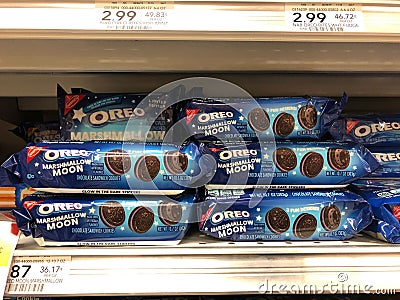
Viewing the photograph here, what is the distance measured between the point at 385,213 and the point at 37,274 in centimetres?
69

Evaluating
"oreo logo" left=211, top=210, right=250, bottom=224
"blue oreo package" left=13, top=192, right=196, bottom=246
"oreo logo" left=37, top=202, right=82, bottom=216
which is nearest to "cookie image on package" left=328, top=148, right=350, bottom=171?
"oreo logo" left=211, top=210, right=250, bottom=224

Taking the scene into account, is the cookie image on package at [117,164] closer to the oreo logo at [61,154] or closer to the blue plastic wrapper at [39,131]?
the oreo logo at [61,154]

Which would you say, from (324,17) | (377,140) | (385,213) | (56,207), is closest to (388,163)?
(377,140)

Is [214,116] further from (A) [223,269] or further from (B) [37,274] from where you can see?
(B) [37,274]

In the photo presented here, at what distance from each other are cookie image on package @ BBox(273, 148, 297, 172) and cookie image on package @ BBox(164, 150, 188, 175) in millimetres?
191

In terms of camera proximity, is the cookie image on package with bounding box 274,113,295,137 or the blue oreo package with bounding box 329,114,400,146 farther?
the blue oreo package with bounding box 329,114,400,146

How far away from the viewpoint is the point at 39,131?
3.65 ft

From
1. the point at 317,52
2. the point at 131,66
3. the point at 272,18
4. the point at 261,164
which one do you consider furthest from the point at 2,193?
the point at 317,52

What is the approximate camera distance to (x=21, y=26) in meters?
0.74

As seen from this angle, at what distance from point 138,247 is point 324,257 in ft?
1.17

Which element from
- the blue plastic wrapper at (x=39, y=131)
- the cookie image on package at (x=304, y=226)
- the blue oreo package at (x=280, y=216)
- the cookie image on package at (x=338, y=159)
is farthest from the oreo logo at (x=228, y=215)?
the blue plastic wrapper at (x=39, y=131)

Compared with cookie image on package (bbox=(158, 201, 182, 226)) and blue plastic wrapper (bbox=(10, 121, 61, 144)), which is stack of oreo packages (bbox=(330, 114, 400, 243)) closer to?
cookie image on package (bbox=(158, 201, 182, 226))

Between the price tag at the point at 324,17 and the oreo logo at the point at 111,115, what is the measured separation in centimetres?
38

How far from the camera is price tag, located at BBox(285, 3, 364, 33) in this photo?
773 millimetres
